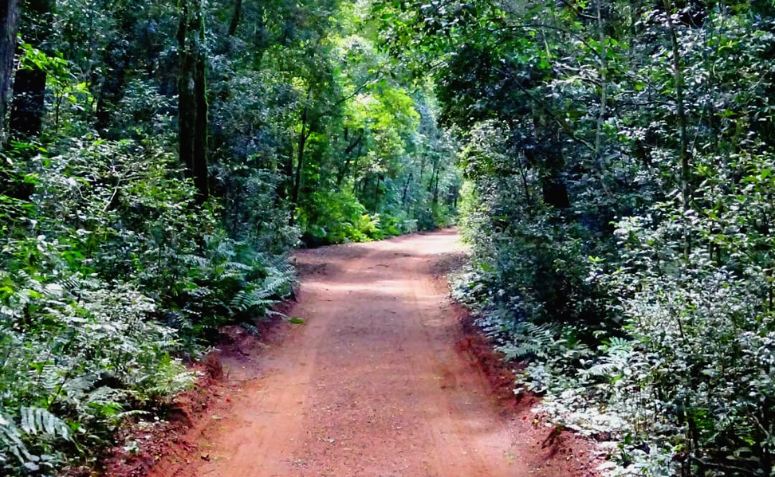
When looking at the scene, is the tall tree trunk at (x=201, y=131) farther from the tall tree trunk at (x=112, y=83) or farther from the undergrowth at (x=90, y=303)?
the tall tree trunk at (x=112, y=83)

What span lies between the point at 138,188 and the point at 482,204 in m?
9.94

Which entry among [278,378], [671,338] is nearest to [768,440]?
[671,338]

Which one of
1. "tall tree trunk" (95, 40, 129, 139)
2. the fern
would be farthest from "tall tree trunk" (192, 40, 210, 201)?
the fern

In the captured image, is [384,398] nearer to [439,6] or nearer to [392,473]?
[392,473]

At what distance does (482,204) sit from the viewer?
652 inches

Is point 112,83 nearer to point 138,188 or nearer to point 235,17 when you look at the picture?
point 235,17

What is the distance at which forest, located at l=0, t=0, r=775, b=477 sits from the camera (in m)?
4.71

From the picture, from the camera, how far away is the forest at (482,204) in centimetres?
471

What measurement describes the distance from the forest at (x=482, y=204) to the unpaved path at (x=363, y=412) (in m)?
0.78

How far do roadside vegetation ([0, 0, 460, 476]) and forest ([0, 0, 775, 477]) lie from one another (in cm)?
4

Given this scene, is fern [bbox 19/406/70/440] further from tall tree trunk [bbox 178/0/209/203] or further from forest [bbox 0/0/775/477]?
tall tree trunk [bbox 178/0/209/203]

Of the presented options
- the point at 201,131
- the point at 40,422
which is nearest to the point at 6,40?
the point at 40,422

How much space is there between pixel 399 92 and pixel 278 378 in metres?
24.2

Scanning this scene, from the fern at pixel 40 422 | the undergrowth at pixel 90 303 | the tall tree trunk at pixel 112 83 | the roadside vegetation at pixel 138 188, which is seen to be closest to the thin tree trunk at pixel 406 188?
the roadside vegetation at pixel 138 188
